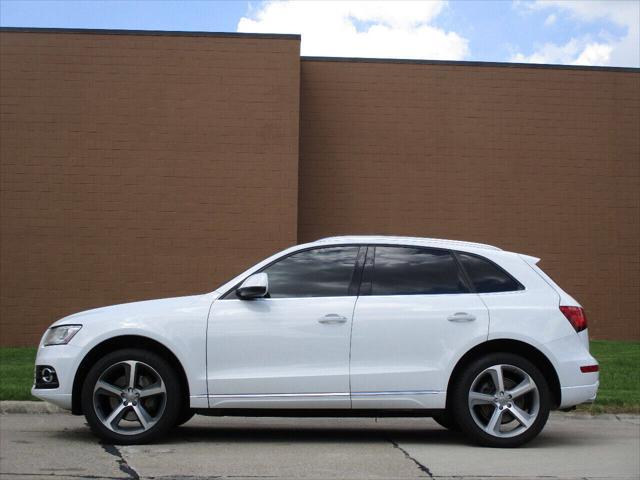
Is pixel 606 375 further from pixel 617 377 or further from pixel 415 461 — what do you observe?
pixel 415 461

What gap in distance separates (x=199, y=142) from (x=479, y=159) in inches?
225

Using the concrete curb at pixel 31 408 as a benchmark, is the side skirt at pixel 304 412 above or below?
above

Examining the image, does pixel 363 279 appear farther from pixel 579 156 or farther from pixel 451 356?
pixel 579 156

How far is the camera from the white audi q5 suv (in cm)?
818

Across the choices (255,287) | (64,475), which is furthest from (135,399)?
(64,475)

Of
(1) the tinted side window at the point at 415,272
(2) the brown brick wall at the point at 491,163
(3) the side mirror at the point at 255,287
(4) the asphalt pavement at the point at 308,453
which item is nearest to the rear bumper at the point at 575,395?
(4) the asphalt pavement at the point at 308,453

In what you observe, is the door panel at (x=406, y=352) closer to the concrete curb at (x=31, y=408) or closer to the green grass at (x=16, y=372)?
the concrete curb at (x=31, y=408)

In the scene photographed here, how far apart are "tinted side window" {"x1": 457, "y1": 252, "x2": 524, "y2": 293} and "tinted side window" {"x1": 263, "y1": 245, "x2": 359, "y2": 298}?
96 cm

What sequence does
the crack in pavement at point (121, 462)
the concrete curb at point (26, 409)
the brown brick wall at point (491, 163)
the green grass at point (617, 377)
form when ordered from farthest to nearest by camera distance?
the brown brick wall at point (491, 163) < the green grass at point (617, 377) < the concrete curb at point (26, 409) < the crack in pavement at point (121, 462)

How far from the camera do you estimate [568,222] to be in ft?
69.0

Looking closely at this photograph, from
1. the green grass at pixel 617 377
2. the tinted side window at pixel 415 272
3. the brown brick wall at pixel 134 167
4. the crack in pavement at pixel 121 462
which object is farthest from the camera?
the brown brick wall at pixel 134 167

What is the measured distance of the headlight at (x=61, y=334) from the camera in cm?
838

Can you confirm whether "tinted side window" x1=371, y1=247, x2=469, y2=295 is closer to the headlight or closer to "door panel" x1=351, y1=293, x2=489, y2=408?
"door panel" x1=351, y1=293, x2=489, y2=408

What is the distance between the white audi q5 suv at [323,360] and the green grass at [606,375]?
2818mm
